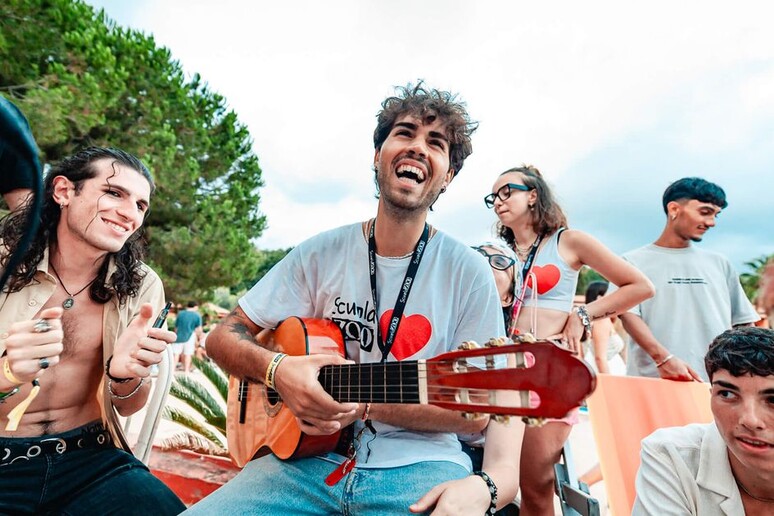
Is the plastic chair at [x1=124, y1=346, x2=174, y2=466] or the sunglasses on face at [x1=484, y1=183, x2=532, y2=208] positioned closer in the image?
the plastic chair at [x1=124, y1=346, x2=174, y2=466]

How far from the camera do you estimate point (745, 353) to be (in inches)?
75.6

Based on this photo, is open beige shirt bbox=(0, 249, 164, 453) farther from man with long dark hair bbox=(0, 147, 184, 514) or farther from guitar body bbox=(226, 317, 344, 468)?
guitar body bbox=(226, 317, 344, 468)

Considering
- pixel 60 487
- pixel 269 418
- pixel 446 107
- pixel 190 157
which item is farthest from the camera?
pixel 190 157

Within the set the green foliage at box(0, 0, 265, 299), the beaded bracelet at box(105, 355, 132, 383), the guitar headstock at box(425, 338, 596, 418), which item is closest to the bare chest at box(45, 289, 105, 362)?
the beaded bracelet at box(105, 355, 132, 383)

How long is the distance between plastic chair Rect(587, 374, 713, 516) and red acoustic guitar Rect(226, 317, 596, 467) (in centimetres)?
203

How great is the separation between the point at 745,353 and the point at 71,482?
2.80 m

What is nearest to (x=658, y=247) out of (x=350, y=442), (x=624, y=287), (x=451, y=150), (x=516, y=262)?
(x=624, y=287)

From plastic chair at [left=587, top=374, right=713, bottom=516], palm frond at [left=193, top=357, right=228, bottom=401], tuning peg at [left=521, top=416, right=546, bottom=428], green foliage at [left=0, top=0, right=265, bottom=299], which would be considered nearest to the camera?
tuning peg at [left=521, top=416, right=546, bottom=428]

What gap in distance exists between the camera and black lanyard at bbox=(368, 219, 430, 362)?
2025 millimetres

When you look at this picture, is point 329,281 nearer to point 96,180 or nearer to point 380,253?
point 380,253

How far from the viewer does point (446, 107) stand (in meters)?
2.32

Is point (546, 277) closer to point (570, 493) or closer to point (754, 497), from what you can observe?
point (570, 493)

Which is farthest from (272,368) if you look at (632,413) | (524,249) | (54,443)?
(632,413)

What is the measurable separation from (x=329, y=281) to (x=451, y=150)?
889 mm
